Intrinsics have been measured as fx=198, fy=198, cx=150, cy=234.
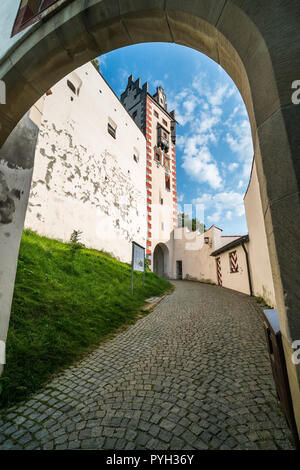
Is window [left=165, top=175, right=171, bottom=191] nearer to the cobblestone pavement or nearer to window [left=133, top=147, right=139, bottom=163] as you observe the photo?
window [left=133, top=147, right=139, bottom=163]

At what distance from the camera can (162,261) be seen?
2116cm

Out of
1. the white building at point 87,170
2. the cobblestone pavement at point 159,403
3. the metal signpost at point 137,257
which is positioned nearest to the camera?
the cobblestone pavement at point 159,403

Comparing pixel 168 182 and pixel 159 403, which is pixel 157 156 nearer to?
pixel 168 182

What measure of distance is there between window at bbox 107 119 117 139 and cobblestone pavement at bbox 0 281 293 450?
12898mm

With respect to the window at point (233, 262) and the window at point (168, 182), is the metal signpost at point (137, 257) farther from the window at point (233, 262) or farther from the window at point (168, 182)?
the window at point (168, 182)

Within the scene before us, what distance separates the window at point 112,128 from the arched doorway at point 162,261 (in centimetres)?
1043

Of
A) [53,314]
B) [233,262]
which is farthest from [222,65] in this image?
[233,262]

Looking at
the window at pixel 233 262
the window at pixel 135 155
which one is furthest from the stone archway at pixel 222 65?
the window at pixel 135 155

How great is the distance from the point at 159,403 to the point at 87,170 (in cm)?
1033

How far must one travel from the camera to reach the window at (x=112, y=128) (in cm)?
1272

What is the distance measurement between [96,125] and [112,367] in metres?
12.1

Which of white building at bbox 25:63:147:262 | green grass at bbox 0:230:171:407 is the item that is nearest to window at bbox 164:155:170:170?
white building at bbox 25:63:147:262

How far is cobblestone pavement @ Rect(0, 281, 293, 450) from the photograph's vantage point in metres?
1.46
